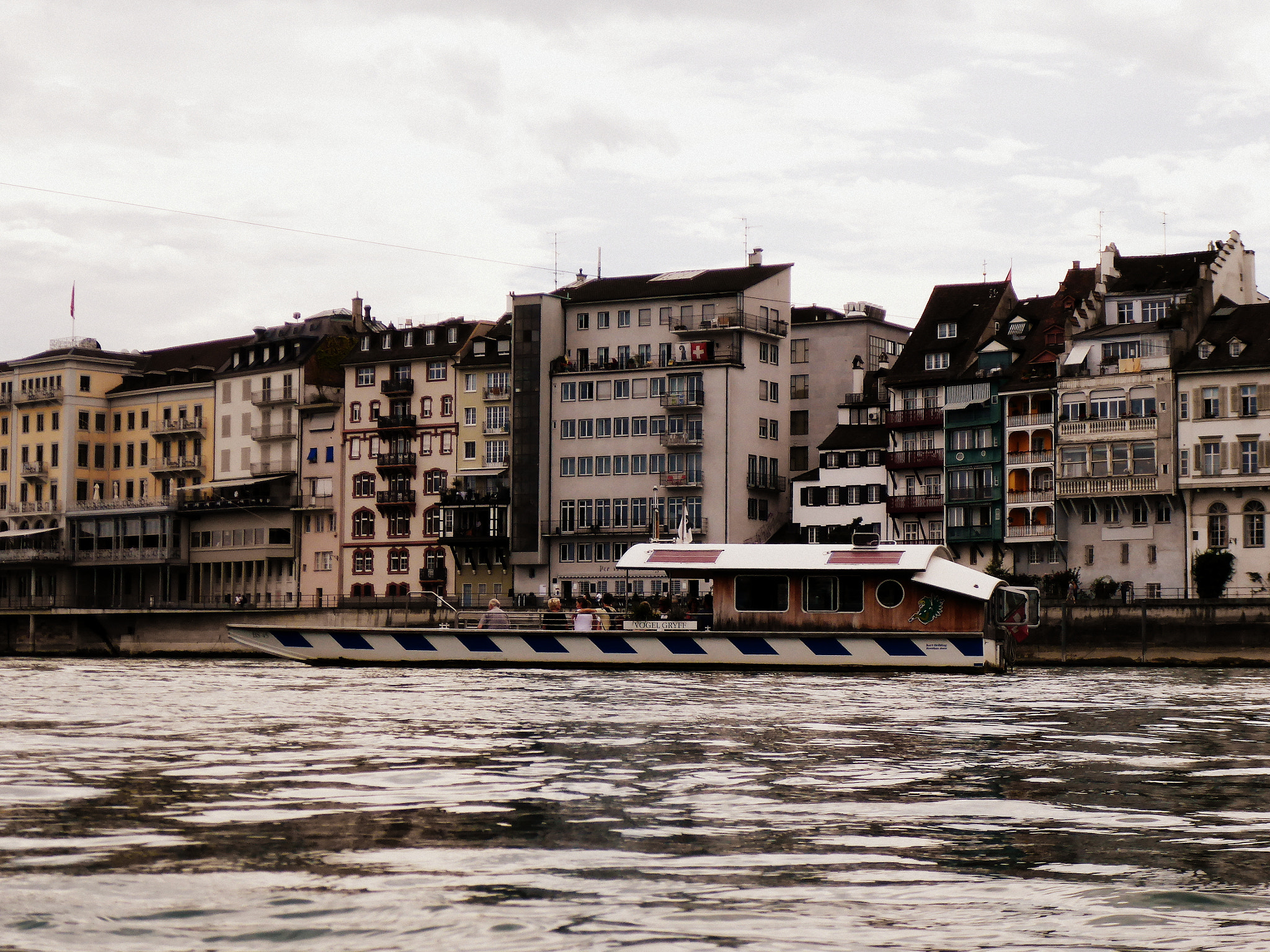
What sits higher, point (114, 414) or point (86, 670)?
point (114, 414)

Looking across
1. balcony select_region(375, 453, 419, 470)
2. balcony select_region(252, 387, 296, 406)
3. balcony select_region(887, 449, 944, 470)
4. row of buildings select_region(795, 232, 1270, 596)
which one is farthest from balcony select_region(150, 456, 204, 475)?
balcony select_region(887, 449, 944, 470)

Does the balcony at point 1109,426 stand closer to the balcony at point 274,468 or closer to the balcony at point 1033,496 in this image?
the balcony at point 1033,496

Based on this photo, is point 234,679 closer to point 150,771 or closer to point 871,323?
point 150,771

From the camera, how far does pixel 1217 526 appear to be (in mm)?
85562

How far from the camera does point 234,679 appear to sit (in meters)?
47.0

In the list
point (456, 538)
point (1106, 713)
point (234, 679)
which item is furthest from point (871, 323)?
point (1106, 713)

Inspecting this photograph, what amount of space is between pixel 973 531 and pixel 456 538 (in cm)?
3125

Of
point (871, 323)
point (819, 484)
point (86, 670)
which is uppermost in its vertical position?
point (871, 323)

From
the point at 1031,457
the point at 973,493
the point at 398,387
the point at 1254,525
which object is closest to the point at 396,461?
the point at 398,387

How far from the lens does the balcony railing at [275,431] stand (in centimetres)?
12019

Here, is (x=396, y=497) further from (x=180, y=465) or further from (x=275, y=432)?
(x=180, y=465)

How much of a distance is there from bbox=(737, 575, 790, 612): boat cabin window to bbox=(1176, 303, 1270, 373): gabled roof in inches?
1632

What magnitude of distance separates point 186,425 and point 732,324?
4160 centimetres

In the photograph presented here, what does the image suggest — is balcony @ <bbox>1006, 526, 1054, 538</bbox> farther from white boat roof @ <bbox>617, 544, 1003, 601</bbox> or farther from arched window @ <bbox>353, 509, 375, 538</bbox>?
arched window @ <bbox>353, 509, 375, 538</bbox>
